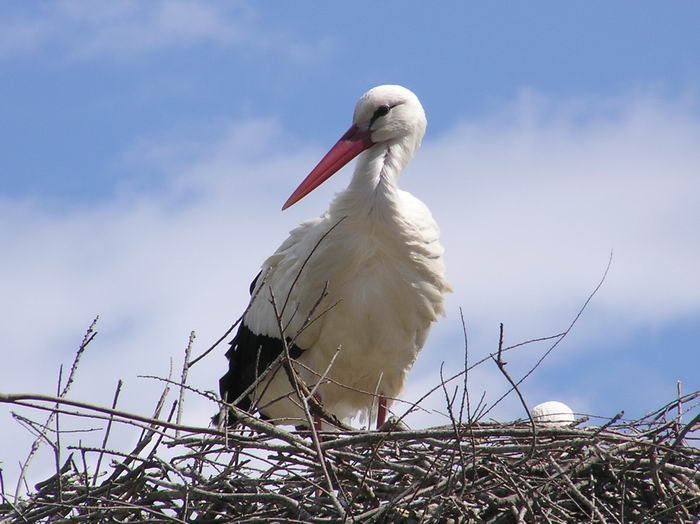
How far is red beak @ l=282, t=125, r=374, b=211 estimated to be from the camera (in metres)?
5.43

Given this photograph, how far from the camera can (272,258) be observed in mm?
5629

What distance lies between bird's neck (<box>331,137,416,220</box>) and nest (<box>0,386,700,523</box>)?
1.46m

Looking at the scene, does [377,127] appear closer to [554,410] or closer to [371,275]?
[371,275]

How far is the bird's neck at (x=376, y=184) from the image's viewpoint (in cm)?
515

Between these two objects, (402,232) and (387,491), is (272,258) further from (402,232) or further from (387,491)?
(387,491)

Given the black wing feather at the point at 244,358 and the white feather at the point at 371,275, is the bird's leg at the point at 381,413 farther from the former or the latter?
the black wing feather at the point at 244,358

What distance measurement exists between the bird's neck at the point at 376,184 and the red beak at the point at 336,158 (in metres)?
0.06

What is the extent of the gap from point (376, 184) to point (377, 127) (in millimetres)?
332

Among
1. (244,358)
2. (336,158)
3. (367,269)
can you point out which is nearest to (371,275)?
(367,269)

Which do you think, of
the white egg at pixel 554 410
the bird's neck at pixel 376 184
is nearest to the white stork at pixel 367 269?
the bird's neck at pixel 376 184

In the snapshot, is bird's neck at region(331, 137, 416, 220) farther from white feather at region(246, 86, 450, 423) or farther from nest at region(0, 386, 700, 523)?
nest at region(0, 386, 700, 523)

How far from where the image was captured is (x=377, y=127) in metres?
5.39

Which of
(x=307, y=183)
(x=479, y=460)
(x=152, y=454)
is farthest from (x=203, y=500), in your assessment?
(x=307, y=183)

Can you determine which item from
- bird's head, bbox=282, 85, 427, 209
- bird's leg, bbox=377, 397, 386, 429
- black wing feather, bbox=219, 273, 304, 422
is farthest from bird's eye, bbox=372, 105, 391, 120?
bird's leg, bbox=377, 397, 386, 429
